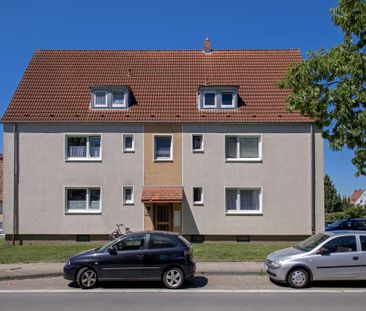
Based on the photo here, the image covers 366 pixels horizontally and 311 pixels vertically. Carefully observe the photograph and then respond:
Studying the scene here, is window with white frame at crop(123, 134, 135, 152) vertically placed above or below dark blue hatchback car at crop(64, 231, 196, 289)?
above

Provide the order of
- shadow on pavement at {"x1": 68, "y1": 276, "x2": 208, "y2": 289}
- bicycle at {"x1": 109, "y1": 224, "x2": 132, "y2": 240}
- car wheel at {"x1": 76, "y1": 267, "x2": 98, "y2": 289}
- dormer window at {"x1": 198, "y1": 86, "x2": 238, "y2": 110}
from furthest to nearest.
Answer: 1. dormer window at {"x1": 198, "y1": 86, "x2": 238, "y2": 110}
2. bicycle at {"x1": 109, "y1": 224, "x2": 132, "y2": 240}
3. shadow on pavement at {"x1": 68, "y1": 276, "x2": 208, "y2": 289}
4. car wheel at {"x1": 76, "y1": 267, "x2": 98, "y2": 289}

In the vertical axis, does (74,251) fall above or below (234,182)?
below

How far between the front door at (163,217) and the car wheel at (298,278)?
11.7 meters

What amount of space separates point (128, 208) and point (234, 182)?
5.26 m

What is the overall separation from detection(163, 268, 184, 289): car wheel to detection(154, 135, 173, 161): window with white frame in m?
11.7

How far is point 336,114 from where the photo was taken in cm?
1461

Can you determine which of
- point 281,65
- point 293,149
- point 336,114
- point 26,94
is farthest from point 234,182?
point 26,94

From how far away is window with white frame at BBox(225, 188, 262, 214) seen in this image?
23859 mm

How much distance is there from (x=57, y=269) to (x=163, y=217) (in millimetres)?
9529

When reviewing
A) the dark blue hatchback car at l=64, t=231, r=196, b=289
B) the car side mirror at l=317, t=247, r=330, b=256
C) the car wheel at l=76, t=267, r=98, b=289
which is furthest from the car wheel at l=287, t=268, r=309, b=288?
the car wheel at l=76, t=267, r=98, b=289

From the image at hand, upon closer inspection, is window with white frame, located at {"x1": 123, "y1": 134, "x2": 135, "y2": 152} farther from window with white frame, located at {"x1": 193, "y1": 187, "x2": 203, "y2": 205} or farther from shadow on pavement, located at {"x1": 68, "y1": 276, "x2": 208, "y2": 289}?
shadow on pavement, located at {"x1": 68, "y1": 276, "x2": 208, "y2": 289}

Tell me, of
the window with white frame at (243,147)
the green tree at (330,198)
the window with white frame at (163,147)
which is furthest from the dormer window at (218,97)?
the green tree at (330,198)

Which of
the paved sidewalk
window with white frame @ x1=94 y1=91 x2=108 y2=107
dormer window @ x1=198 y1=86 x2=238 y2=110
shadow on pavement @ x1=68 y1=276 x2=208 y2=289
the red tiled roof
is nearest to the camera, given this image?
shadow on pavement @ x1=68 y1=276 x2=208 y2=289

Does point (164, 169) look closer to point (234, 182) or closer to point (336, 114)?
point (234, 182)
